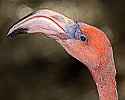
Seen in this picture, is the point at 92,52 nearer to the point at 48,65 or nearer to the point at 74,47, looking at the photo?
the point at 74,47

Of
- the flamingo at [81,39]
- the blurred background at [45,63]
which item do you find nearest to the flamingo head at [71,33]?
the flamingo at [81,39]

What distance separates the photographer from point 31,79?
11.8ft

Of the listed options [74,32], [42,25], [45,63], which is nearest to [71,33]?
[74,32]

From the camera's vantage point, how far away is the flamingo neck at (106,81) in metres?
1.76

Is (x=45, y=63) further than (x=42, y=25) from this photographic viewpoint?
Yes

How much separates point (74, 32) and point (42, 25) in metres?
0.13

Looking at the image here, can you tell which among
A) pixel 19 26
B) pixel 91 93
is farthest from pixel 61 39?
pixel 91 93

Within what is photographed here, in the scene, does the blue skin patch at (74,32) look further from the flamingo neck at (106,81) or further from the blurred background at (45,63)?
the blurred background at (45,63)

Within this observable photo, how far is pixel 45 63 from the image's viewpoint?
11.7ft

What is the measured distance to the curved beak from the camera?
172 centimetres

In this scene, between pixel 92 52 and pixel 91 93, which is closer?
pixel 92 52

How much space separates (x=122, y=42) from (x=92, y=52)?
1944mm

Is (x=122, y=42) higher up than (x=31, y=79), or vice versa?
(x=122, y=42)

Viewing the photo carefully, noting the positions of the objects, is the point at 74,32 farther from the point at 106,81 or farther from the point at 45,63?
the point at 45,63
